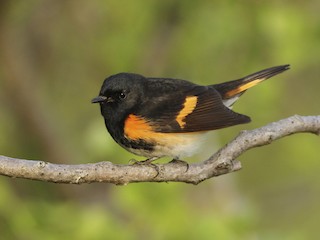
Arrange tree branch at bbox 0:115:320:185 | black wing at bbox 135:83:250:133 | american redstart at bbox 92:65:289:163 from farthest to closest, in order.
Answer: black wing at bbox 135:83:250:133 → american redstart at bbox 92:65:289:163 → tree branch at bbox 0:115:320:185

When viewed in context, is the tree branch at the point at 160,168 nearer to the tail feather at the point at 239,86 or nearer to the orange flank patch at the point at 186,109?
the orange flank patch at the point at 186,109

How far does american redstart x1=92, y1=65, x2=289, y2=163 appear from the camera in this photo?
14.0 feet

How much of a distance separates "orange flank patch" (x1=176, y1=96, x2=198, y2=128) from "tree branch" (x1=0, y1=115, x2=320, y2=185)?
2.25ft

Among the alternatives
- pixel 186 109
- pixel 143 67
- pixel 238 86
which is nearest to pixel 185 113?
pixel 186 109

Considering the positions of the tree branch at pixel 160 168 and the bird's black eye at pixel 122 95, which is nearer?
the tree branch at pixel 160 168

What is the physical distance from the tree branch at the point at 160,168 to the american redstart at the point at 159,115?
429 millimetres

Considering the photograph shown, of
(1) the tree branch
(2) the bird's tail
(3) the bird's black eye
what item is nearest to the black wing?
(3) the bird's black eye

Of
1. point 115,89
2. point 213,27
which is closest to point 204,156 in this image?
point 213,27

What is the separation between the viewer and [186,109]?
4543 millimetres

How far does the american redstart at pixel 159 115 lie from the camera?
4.27 meters

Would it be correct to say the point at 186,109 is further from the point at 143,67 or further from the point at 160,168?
the point at 143,67

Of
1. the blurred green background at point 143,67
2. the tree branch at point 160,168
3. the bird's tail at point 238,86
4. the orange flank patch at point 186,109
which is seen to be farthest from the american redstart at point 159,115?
the blurred green background at point 143,67

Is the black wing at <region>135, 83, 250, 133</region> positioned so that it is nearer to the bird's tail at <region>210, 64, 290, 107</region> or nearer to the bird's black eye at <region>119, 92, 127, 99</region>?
the bird's black eye at <region>119, 92, 127, 99</region>

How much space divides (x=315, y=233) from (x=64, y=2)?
4159 mm
